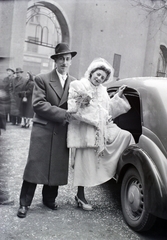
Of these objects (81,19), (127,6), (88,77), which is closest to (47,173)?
(88,77)

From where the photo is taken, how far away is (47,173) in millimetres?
3250

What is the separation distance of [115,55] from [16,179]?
5231mm

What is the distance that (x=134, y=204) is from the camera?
3.20 meters

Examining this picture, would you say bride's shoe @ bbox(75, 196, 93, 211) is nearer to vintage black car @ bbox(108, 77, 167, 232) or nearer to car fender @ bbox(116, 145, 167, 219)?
vintage black car @ bbox(108, 77, 167, 232)

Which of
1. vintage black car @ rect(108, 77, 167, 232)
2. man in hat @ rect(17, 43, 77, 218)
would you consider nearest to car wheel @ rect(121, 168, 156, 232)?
vintage black car @ rect(108, 77, 167, 232)

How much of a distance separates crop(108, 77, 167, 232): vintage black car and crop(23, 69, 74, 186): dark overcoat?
719mm

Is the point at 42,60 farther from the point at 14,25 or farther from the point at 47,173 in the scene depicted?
the point at 47,173

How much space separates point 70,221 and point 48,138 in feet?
2.97

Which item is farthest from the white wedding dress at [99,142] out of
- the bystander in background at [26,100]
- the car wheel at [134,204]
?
the bystander in background at [26,100]

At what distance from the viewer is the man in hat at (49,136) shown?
126 inches

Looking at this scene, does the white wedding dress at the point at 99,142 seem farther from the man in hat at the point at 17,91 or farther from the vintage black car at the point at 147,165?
the man in hat at the point at 17,91

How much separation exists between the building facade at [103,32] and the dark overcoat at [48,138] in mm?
2361

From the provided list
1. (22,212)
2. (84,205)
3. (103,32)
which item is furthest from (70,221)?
(103,32)

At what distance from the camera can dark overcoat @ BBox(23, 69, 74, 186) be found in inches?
126
